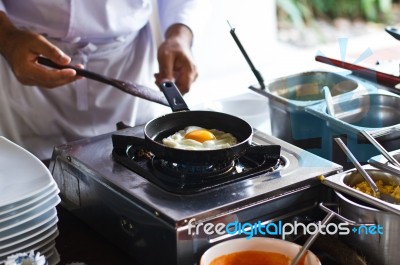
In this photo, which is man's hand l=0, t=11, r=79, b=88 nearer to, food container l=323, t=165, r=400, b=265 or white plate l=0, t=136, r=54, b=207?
white plate l=0, t=136, r=54, b=207

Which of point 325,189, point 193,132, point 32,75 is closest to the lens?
point 325,189

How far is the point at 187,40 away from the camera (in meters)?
1.73

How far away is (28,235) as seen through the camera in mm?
1073

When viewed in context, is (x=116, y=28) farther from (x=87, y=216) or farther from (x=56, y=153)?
(x=87, y=216)

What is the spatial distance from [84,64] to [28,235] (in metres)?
0.72

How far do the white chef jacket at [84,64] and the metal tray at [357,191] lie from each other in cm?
81

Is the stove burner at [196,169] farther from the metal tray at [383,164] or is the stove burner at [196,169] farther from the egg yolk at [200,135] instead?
the metal tray at [383,164]

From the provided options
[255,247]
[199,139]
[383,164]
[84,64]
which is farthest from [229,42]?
[255,247]

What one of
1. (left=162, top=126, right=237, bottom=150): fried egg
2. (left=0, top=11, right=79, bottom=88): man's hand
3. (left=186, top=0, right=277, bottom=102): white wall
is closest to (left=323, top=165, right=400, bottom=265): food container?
(left=162, top=126, right=237, bottom=150): fried egg

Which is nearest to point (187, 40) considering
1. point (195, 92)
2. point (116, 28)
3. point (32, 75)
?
point (116, 28)

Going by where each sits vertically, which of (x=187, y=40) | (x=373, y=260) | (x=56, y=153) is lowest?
(x=373, y=260)

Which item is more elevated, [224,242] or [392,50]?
[392,50]

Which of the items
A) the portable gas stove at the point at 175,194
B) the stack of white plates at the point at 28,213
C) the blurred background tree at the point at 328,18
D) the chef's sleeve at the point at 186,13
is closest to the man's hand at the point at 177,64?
the chef's sleeve at the point at 186,13

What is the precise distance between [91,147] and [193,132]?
0.21 meters
